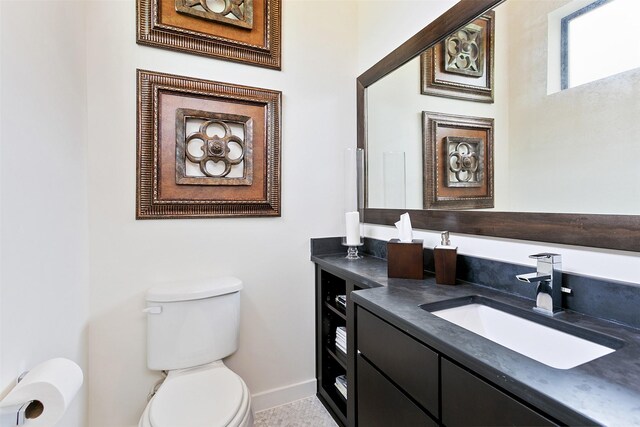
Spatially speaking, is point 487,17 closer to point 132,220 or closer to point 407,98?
point 407,98

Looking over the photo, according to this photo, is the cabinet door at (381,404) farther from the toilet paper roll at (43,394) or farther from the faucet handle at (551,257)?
the toilet paper roll at (43,394)

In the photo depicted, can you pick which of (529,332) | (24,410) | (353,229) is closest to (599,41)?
(529,332)

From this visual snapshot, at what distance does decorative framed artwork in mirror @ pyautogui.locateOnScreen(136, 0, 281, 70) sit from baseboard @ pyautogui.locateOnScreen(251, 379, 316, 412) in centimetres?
190

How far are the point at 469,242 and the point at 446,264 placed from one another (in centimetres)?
15

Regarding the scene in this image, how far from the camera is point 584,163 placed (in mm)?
901

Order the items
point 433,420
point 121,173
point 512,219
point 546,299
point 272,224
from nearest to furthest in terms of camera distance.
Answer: point 433,420 → point 546,299 → point 512,219 → point 121,173 → point 272,224

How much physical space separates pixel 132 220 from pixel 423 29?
1694mm

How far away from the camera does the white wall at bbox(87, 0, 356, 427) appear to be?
1.43 metres

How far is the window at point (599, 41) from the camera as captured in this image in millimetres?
811

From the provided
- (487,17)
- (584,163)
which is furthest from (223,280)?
(487,17)

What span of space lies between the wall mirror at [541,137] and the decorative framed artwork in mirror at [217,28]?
817mm

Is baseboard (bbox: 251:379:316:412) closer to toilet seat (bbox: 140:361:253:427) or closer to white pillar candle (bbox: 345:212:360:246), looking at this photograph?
toilet seat (bbox: 140:361:253:427)

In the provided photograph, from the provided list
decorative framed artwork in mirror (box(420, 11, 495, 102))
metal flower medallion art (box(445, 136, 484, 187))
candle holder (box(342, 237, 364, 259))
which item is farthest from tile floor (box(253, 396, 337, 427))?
decorative framed artwork in mirror (box(420, 11, 495, 102))

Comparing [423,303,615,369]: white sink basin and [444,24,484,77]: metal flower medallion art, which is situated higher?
[444,24,484,77]: metal flower medallion art
